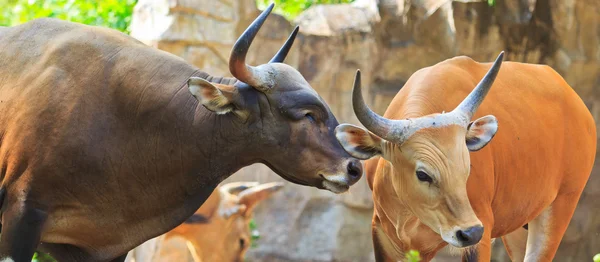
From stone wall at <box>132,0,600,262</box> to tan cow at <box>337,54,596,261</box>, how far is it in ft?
9.34

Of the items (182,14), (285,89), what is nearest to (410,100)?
(285,89)

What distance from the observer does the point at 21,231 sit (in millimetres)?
5082

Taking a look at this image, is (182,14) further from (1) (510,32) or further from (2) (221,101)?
(2) (221,101)

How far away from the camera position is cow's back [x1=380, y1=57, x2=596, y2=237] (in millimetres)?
6020

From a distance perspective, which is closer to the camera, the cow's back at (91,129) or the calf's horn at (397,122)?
the cow's back at (91,129)

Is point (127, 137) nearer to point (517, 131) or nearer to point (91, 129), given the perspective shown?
point (91, 129)

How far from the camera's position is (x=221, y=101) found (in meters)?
5.03

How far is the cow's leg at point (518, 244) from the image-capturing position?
7480 mm

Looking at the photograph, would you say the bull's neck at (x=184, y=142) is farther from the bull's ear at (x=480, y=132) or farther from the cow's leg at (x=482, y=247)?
the cow's leg at (x=482, y=247)

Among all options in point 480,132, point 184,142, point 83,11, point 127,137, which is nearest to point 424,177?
point 480,132

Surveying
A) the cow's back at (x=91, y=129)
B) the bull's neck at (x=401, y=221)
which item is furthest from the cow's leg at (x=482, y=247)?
the cow's back at (x=91, y=129)

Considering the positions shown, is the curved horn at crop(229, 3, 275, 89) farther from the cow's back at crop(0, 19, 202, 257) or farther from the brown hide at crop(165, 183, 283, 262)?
the brown hide at crop(165, 183, 283, 262)

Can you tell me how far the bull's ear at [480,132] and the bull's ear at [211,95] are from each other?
1350mm

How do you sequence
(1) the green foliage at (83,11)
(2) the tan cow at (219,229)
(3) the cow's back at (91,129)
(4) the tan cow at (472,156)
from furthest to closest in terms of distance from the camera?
(1) the green foliage at (83,11)
(2) the tan cow at (219,229)
(4) the tan cow at (472,156)
(3) the cow's back at (91,129)
